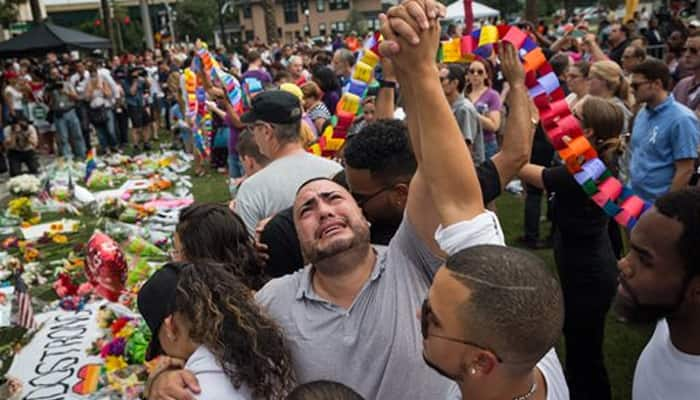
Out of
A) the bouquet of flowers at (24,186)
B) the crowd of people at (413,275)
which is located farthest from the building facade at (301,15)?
the crowd of people at (413,275)

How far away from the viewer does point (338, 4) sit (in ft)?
239

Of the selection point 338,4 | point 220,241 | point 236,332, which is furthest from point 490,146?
point 338,4

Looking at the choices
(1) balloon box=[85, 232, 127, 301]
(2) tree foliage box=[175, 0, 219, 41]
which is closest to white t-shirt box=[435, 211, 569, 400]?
(1) balloon box=[85, 232, 127, 301]

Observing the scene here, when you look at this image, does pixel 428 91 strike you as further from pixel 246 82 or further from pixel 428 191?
pixel 246 82

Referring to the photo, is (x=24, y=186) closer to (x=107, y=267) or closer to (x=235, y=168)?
(x=235, y=168)

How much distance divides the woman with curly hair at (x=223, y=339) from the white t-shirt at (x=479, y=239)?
56 cm

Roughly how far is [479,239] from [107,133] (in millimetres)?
13144

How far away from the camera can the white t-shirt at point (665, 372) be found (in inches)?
64.9

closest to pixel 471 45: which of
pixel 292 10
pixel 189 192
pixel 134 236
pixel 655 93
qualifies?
pixel 655 93

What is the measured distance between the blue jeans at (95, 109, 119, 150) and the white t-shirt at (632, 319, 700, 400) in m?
13.0

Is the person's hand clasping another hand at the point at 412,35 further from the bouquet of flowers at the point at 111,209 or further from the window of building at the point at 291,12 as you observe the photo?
the window of building at the point at 291,12

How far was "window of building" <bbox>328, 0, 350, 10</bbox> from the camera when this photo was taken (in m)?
72.8

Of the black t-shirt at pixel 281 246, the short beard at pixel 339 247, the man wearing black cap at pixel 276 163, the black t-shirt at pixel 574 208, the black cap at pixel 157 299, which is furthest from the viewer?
the man wearing black cap at pixel 276 163

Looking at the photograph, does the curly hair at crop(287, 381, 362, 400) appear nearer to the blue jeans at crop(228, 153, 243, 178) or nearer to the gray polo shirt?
the gray polo shirt
